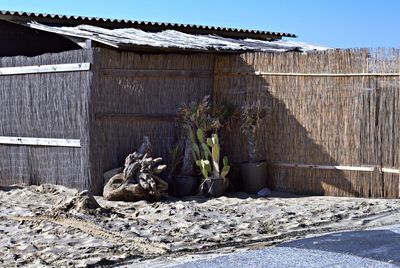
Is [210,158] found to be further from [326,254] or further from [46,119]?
[326,254]

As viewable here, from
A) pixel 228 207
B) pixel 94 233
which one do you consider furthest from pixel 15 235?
pixel 228 207

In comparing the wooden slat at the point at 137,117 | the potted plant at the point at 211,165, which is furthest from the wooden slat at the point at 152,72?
the potted plant at the point at 211,165

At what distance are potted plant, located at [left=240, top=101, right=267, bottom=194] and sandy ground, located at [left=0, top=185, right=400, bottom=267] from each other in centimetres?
33

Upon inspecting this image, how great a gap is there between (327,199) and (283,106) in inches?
72.9

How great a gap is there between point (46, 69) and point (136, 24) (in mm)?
3832

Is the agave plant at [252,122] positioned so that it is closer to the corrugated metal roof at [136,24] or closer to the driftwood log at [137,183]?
the driftwood log at [137,183]

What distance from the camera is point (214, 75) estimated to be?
14.4 m

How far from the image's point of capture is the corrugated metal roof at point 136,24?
15.2 metres

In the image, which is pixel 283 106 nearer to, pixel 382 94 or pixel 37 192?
pixel 382 94

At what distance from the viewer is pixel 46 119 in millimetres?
13812

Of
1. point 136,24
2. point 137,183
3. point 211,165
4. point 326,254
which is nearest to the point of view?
point 326,254

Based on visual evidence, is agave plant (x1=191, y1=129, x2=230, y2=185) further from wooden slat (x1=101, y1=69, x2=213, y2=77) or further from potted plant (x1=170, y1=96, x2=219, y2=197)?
wooden slat (x1=101, y1=69, x2=213, y2=77)

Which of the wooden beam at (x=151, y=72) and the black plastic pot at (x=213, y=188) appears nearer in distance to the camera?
the black plastic pot at (x=213, y=188)

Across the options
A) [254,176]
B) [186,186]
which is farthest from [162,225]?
[254,176]
